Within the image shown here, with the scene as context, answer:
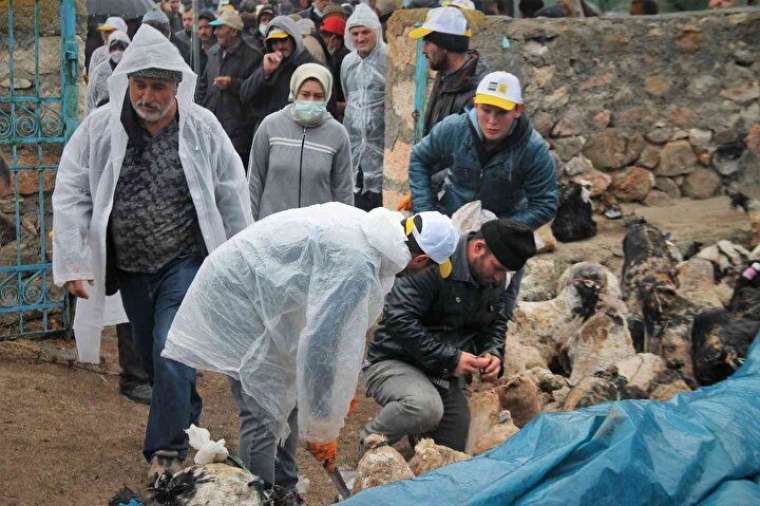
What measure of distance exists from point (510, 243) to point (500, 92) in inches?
54.9

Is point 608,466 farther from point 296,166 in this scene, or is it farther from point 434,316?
point 296,166

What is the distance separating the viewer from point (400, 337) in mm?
5301

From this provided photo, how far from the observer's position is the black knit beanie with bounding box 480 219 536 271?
5035 mm

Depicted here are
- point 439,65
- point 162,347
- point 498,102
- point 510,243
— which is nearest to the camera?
point 510,243

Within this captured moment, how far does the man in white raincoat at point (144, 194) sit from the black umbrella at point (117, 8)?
771 centimetres

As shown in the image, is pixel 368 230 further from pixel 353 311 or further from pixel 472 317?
pixel 472 317

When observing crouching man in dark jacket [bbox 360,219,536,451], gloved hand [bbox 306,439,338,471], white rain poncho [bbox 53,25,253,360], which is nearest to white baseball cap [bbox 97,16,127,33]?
white rain poncho [bbox 53,25,253,360]

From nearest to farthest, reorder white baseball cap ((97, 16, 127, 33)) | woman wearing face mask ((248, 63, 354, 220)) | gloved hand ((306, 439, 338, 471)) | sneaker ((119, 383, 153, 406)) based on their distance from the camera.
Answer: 1. gloved hand ((306, 439, 338, 471))
2. sneaker ((119, 383, 153, 406))
3. woman wearing face mask ((248, 63, 354, 220))
4. white baseball cap ((97, 16, 127, 33))

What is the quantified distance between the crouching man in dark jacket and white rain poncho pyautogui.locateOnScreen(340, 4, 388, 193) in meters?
3.57

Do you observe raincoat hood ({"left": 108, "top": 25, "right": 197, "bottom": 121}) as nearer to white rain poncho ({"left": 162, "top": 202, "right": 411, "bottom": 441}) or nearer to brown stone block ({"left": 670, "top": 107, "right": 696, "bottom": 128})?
white rain poncho ({"left": 162, "top": 202, "right": 411, "bottom": 441})

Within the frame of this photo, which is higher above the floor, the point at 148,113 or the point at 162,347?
the point at 148,113

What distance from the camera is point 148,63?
17.3ft

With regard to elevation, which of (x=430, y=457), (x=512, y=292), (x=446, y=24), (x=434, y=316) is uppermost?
(x=446, y=24)

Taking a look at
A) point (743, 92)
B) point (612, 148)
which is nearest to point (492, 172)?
point (612, 148)
